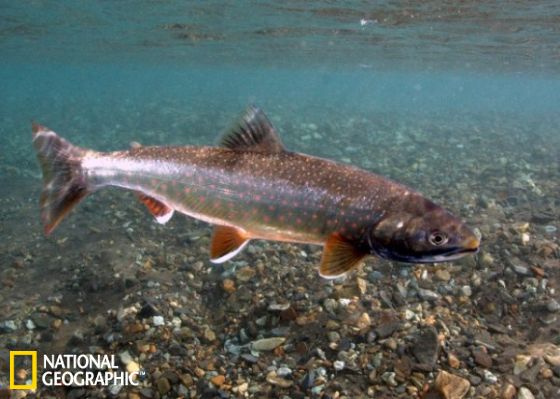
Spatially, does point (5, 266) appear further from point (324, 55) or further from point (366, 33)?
point (324, 55)

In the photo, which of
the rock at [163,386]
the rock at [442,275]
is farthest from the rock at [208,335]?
the rock at [442,275]

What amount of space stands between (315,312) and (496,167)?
12.7m

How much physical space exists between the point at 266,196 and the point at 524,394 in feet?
10.5


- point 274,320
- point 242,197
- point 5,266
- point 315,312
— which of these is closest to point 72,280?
point 5,266

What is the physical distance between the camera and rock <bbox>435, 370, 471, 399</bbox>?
409cm

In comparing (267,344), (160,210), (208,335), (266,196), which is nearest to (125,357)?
(208,335)

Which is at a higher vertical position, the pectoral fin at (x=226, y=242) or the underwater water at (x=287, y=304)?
the pectoral fin at (x=226, y=242)

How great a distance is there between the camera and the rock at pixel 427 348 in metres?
4.50

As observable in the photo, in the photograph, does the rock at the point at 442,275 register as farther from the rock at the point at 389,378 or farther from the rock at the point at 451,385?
the rock at the point at 389,378

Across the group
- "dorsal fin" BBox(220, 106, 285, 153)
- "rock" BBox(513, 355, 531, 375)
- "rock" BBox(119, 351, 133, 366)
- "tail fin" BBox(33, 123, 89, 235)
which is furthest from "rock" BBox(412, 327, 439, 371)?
"tail fin" BBox(33, 123, 89, 235)

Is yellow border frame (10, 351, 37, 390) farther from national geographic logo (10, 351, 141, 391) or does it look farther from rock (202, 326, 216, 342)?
rock (202, 326, 216, 342)

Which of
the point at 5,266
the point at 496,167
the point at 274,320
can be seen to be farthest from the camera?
the point at 496,167

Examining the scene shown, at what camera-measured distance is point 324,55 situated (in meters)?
45.0

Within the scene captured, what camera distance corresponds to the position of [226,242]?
327 centimetres
